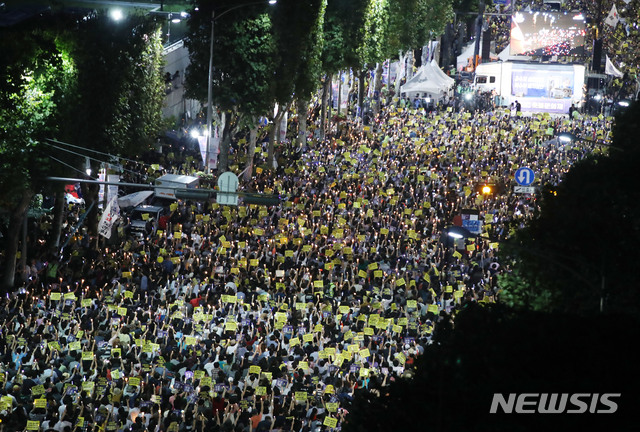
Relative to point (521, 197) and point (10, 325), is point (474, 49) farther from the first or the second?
point (10, 325)

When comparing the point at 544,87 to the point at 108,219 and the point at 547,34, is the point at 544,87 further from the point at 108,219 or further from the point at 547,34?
the point at 108,219

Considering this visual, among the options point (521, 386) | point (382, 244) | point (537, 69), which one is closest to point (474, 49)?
point (537, 69)

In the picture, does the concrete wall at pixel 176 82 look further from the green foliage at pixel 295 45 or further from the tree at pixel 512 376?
the tree at pixel 512 376

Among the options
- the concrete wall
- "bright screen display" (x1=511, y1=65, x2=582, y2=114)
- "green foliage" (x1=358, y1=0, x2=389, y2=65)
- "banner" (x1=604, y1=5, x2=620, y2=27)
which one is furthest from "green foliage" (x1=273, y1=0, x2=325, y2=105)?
A: "banner" (x1=604, y1=5, x2=620, y2=27)

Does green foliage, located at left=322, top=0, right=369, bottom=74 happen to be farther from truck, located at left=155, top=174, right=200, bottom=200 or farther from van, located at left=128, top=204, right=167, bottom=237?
van, located at left=128, top=204, right=167, bottom=237

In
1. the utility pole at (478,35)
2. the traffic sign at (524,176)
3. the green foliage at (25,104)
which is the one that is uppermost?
the utility pole at (478,35)

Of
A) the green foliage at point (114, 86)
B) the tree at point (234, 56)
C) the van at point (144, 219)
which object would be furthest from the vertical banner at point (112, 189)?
the tree at point (234, 56)
